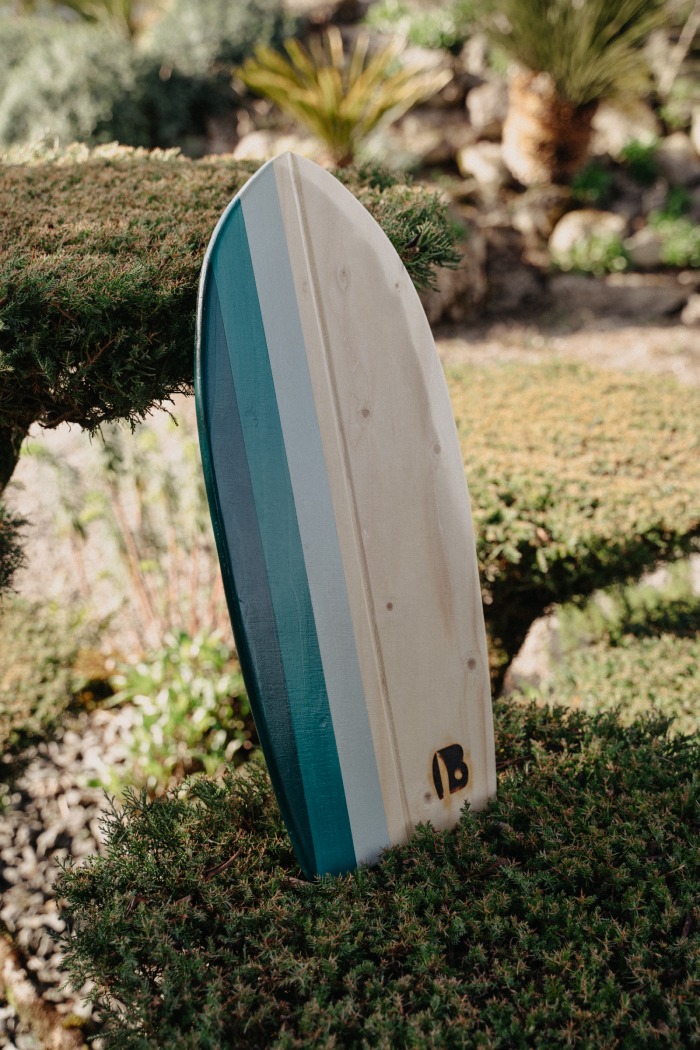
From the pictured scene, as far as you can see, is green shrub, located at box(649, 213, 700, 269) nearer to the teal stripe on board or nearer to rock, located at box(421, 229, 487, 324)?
rock, located at box(421, 229, 487, 324)

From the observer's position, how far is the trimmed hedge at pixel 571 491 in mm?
3043

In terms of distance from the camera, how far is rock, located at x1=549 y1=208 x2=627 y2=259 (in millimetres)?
8703

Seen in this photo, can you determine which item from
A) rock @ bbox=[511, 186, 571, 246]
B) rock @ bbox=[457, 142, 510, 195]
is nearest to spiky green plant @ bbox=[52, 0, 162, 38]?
rock @ bbox=[457, 142, 510, 195]

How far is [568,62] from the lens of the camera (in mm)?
8195

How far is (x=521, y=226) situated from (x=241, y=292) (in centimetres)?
817

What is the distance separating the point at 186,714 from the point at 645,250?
7955 millimetres

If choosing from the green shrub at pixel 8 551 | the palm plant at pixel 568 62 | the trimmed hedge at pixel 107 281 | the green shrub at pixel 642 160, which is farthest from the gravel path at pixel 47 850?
the green shrub at pixel 642 160

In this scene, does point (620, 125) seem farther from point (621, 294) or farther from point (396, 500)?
point (396, 500)

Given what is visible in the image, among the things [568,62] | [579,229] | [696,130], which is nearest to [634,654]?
[579,229]

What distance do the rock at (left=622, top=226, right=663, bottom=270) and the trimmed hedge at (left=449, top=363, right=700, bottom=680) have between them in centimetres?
558

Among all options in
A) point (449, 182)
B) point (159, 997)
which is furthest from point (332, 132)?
point (159, 997)

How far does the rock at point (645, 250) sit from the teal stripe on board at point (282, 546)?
27.1 ft

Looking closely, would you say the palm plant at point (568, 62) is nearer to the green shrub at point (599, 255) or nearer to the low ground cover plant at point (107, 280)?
the green shrub at point (599, 255)

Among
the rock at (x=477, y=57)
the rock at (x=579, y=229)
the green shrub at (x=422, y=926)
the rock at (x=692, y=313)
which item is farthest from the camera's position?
the rock at (x=477, y=57)
